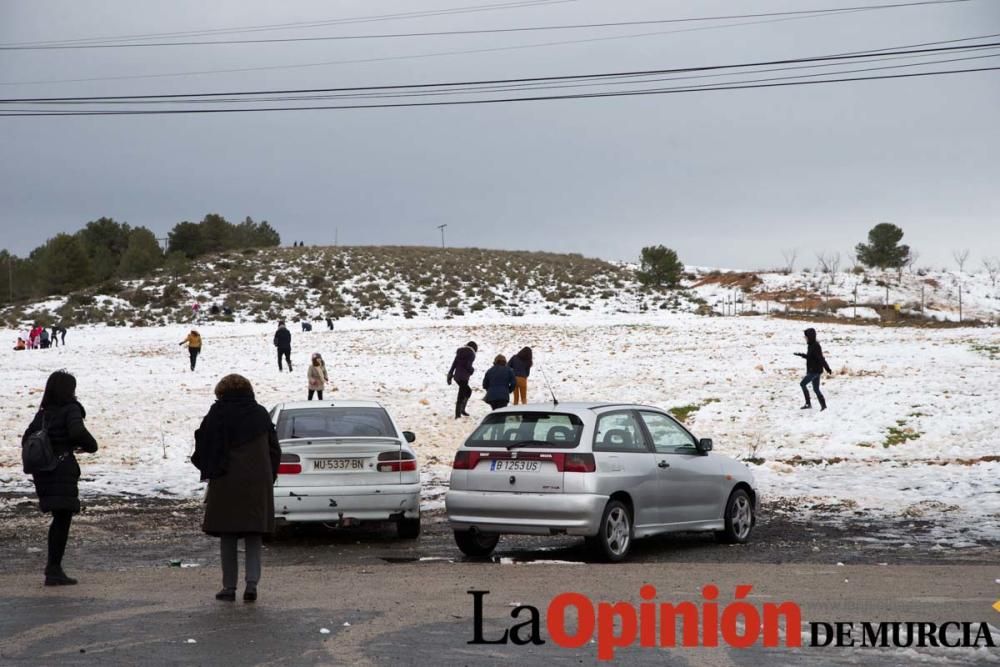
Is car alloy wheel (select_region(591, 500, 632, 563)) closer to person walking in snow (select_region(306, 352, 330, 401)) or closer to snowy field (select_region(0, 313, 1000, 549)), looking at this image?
snowy field (select_region(0, 313, 1000, 549))

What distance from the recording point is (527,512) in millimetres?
11617

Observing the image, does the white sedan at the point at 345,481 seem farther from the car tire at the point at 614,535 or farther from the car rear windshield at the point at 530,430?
the car tire at the point at 614,535

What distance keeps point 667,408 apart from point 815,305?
147ft

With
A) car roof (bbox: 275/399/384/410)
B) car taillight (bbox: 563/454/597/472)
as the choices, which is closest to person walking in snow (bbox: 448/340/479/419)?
car roof (bbox: 275/399/384/410)

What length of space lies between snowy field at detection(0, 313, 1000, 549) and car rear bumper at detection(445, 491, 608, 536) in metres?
4.28

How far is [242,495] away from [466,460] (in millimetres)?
3336

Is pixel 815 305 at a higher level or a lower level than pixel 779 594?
higher

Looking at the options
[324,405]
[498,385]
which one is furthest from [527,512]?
[498,385]

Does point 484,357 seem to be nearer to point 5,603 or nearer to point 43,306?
point 5,603

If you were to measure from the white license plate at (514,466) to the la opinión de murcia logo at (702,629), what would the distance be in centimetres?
286

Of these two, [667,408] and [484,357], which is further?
[484,357]

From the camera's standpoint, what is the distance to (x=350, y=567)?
11469 millimetres

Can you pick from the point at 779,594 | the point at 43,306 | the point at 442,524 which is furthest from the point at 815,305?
the point at 779,594

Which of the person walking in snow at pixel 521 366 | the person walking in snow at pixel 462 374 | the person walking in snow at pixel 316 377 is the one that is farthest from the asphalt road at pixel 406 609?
the person walking in snow at pixel 316 377
